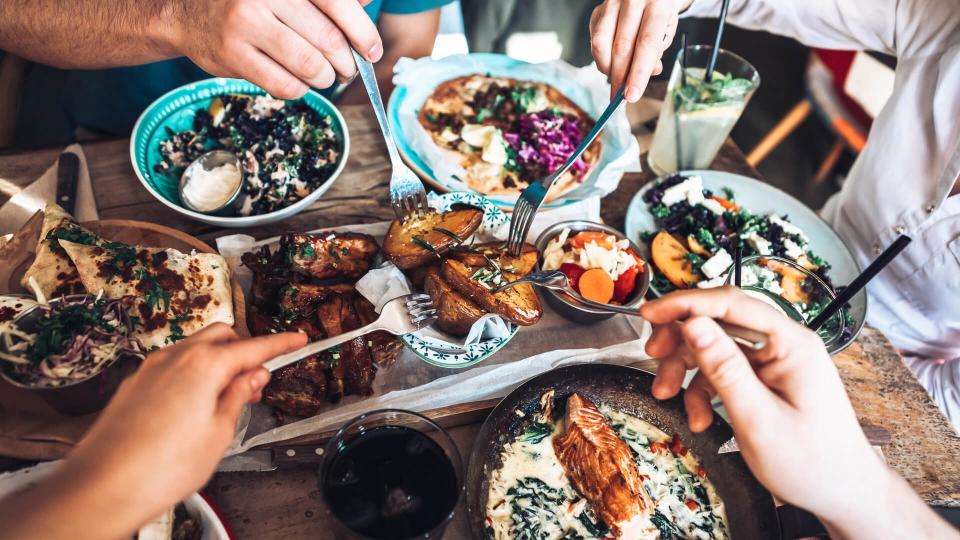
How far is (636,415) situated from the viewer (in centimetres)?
169

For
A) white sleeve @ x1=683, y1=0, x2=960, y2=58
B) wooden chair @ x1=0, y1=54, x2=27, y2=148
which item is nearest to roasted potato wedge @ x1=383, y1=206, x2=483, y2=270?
white sleeve @ x1=683, y1=0, x2=960, y2=58

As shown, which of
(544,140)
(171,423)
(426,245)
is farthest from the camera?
(544,140)

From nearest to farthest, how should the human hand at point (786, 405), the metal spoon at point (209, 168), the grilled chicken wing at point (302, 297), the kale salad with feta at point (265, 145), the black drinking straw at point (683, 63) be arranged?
the human hand at point (786, 405)
the grilled chicken wing at point (302, 297)
the metal spoon at point (209, 168)
the kale salad with feta at point (265, 145)
the black drinking straw at point (683, 63)

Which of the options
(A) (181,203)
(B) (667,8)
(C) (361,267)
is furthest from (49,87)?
(B) (667,8)

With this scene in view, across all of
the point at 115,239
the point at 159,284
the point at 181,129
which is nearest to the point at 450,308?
the point at 159,284

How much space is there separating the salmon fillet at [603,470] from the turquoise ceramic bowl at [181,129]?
122 centimetres

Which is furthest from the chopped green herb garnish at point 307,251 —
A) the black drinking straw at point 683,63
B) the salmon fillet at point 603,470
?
the black drinking straw at point 683,63

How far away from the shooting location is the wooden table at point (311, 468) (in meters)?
1.51

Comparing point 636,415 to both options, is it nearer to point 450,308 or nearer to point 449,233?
point 450,308

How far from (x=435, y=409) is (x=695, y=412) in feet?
2.53

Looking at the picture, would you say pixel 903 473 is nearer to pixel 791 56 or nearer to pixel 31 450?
pixel 31 450

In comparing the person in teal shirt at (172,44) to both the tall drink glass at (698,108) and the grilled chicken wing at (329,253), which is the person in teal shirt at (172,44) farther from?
the tall drink glass at (698,108)

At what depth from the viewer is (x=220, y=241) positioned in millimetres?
1890

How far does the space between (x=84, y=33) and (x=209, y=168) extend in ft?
2.17
